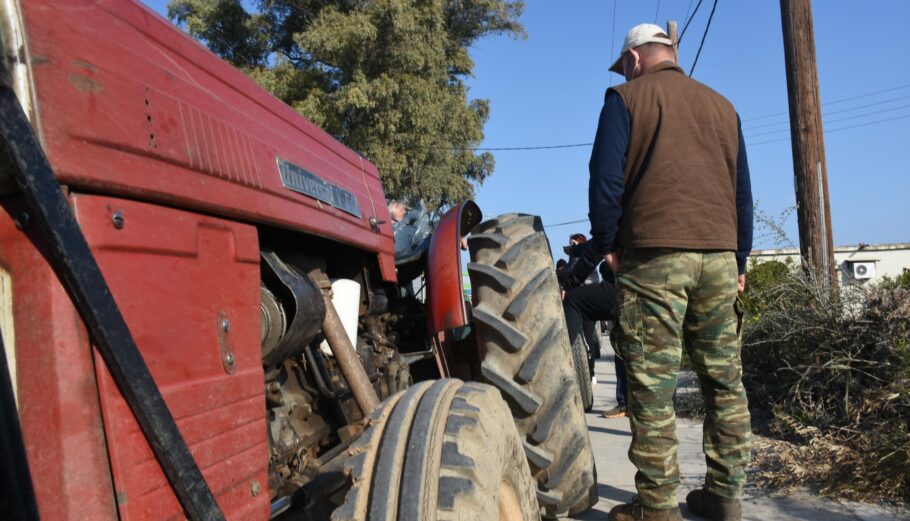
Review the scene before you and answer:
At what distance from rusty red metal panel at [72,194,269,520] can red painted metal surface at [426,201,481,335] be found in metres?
1.45

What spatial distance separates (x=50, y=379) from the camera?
1.10 meters

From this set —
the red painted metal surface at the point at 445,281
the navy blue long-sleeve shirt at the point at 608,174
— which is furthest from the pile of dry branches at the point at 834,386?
the red painted metal surface at the point at 445,281

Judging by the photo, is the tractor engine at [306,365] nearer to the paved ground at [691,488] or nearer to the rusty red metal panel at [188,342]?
the rusty red metal panel at [188,342]

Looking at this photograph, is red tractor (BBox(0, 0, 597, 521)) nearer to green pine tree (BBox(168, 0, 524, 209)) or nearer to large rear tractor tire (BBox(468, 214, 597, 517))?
large rear tractor tire (BBox(468, 214, 597, 517))

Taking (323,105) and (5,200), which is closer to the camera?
(5,200)

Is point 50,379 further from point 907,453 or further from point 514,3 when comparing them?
point 514,3

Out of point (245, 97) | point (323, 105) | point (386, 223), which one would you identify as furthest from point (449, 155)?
point (245, 97)

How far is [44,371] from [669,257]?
2134 mm

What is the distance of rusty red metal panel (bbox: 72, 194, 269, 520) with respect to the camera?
1177mm

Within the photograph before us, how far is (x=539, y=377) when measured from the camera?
2668mm

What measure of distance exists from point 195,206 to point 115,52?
0.32m

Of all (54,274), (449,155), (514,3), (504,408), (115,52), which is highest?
(514,3)

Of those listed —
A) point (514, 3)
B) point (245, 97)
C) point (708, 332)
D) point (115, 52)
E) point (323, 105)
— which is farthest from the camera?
point (514, 3)

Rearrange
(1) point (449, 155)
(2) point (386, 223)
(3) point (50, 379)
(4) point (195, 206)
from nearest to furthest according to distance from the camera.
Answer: (3) point (50, 379), (4) point (195, 206), (2) point (386, 223), (1) point (449, 155)
